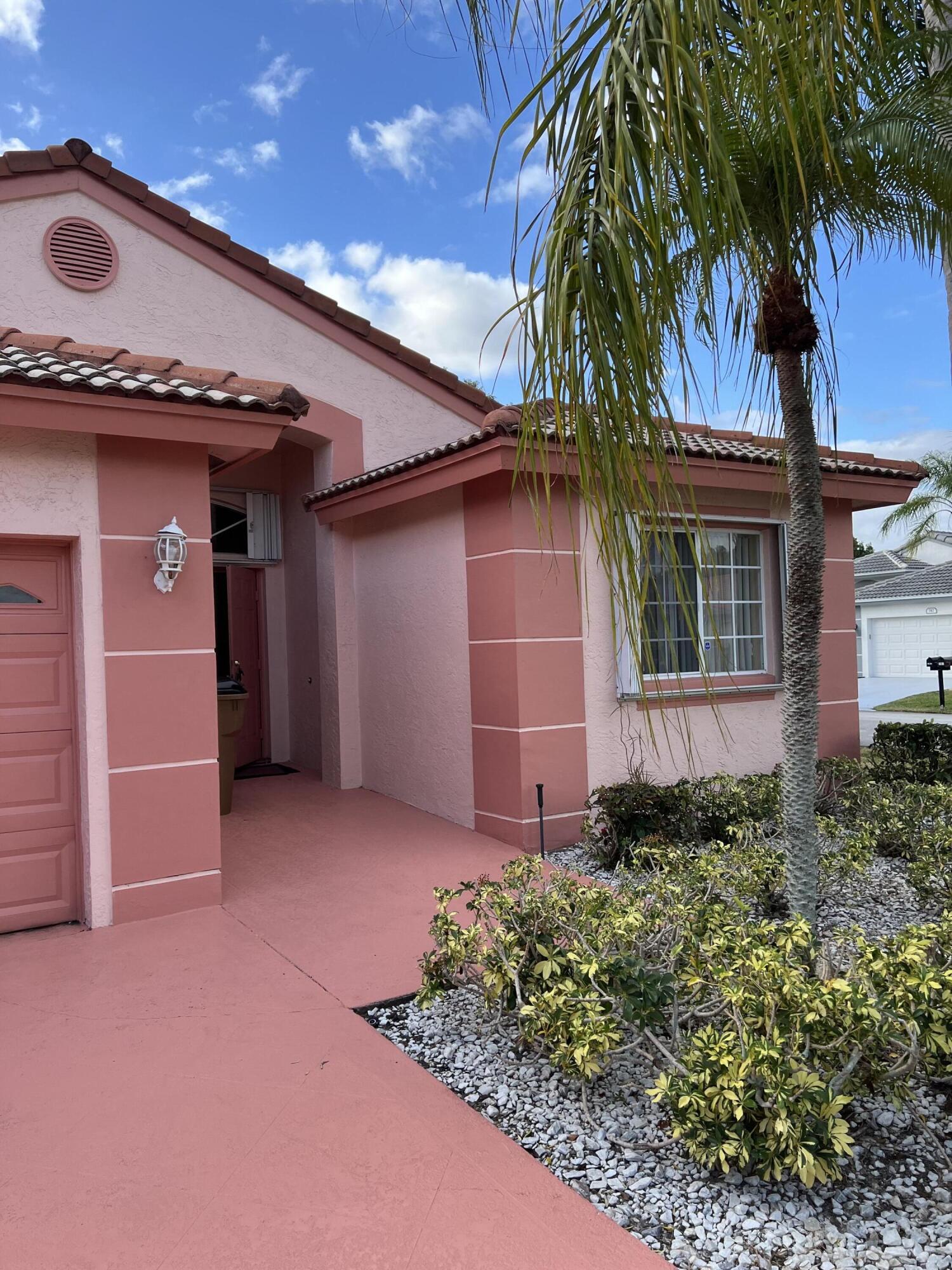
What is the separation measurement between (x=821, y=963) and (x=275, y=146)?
46.6 ft

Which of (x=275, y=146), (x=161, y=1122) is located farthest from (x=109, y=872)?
(x=275, y=146)

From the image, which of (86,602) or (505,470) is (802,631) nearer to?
(505,470)

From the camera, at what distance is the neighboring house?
29.5 meters

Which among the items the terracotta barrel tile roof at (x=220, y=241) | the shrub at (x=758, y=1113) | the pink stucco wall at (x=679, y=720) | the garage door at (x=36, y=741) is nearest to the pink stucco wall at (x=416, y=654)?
the pink stucco wall at (x=679, y=720)

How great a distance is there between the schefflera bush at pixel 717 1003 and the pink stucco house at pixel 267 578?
3.75 ft

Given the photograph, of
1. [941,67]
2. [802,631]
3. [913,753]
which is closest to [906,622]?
[913,753]

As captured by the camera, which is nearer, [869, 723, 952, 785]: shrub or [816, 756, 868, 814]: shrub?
[816, 756, 868, 814]: shrub

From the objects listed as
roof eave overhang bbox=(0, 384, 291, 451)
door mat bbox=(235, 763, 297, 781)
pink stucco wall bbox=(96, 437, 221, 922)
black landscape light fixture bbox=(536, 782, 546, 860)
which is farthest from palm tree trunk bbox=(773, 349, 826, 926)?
door mat bbox=(235, 763, 297, 781)

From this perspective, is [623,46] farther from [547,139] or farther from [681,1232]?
[681,1232]

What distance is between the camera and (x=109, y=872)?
5820 mm

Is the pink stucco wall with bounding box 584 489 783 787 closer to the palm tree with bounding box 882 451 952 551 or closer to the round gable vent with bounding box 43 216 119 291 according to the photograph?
the round gable vent with bounding box 43 216 119 291

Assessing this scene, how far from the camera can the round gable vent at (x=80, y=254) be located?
9008 mm

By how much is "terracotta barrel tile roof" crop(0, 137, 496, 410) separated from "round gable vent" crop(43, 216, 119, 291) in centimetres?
54

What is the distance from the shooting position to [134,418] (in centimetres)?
572
